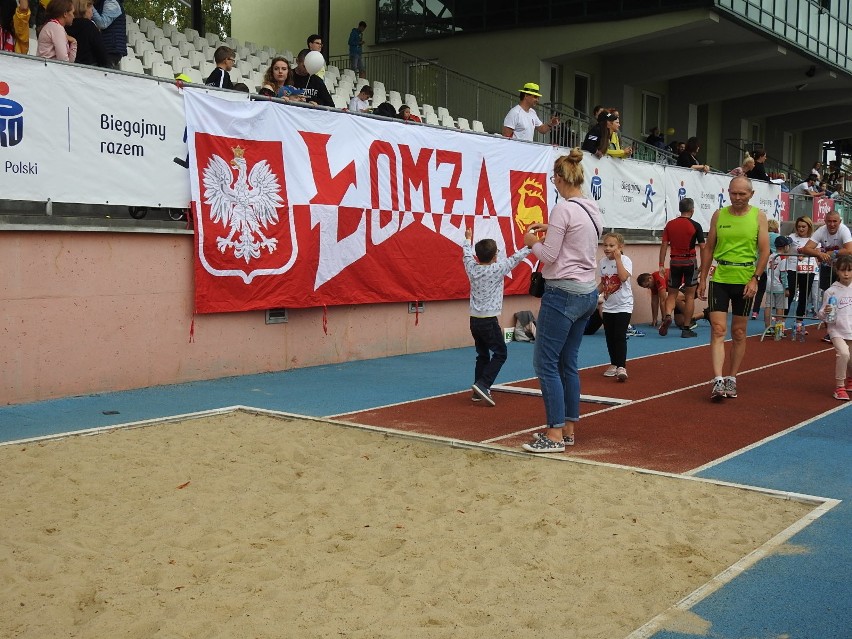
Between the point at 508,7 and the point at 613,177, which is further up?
the point at 508,7

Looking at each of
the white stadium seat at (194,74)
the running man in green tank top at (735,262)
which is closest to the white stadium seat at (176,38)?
the white stadium seat at (194,74)

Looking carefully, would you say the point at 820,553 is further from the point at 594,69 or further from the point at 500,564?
the point at 594,69

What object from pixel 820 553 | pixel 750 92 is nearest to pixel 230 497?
pixel 820 553

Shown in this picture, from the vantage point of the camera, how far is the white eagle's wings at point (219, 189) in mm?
10656

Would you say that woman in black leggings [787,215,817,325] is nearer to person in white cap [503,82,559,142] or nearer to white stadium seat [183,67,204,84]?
person in white cap [503,82,559,142]

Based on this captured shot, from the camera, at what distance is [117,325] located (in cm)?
990

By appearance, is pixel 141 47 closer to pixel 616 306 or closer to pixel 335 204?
pixel 335 204

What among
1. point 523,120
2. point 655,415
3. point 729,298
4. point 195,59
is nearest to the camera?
point 655,415

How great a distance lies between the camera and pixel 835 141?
48312mm

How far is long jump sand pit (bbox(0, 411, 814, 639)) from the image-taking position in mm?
4324

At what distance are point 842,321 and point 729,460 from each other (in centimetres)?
383

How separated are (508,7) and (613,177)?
483 inches

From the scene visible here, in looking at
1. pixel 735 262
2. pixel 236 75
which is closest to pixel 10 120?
pixel 735 262

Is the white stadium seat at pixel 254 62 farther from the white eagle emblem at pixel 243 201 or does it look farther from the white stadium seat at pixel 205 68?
the white eagle emblem at pixel 243 201
